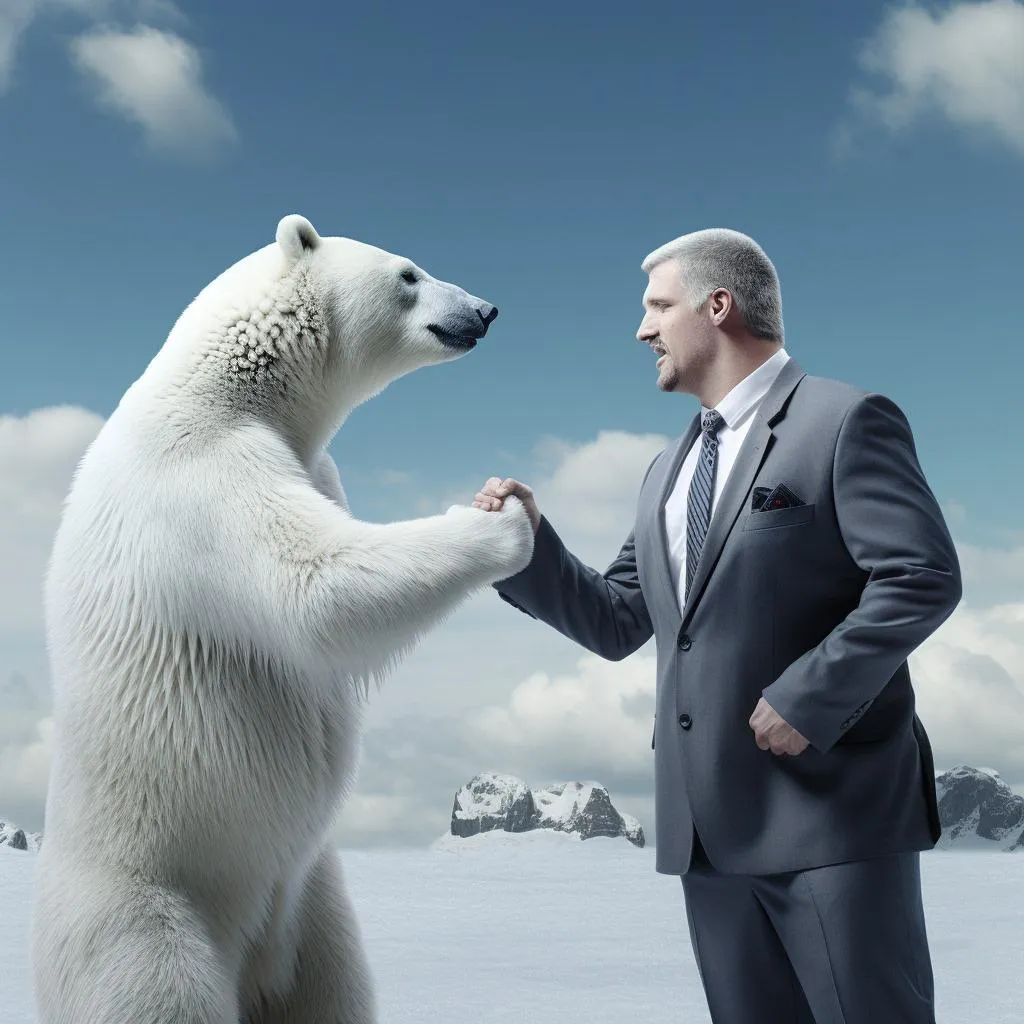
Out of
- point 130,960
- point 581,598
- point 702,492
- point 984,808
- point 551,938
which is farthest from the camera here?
point 984,808

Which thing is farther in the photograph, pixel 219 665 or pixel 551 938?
pixel 551 938

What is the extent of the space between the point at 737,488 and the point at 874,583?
35cm

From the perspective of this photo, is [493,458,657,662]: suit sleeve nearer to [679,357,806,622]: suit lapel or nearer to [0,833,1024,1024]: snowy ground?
[679,357,806,622]: suit lapel

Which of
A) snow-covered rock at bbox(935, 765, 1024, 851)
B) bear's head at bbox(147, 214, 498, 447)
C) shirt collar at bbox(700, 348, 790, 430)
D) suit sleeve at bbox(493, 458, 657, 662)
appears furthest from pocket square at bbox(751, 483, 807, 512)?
snow-covered rock at bbox(935, 765, 1024, 851)

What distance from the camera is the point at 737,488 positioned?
235 cm

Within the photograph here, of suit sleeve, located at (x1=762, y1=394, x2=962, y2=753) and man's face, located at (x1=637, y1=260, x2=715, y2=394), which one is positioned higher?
man's face, located at (x1=637, y1=260, x2=715, y2=394)

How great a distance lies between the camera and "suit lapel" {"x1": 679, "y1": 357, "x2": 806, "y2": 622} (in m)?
2.32

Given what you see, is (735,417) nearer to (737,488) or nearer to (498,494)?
(737,488)

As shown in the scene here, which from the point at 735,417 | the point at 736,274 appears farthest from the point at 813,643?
the point at 736,274

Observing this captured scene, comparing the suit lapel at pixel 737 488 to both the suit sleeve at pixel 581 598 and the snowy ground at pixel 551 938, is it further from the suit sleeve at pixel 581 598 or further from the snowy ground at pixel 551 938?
the snowy ground at pixel 551 938

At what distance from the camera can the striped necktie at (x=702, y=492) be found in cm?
242

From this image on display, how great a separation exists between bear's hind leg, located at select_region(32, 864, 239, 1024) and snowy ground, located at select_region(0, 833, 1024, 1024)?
5.33 ft

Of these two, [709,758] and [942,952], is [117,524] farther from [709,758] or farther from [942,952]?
[942,952]

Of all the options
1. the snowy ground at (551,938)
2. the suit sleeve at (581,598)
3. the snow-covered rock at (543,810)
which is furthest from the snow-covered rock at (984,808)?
the suit sleeve at (581,598)
